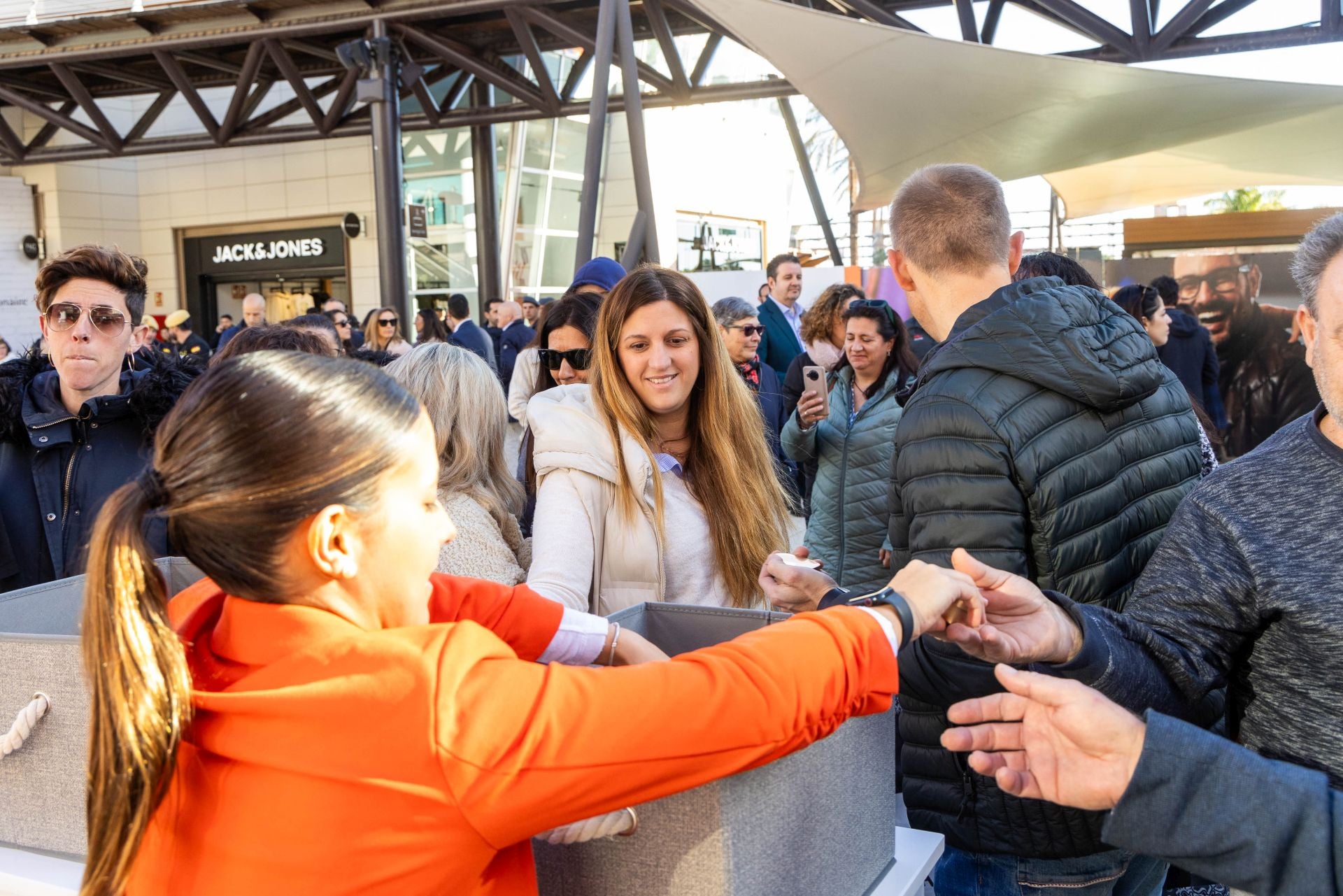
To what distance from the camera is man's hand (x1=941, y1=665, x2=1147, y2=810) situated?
122 centimetres

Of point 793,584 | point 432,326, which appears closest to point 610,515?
point 793,584

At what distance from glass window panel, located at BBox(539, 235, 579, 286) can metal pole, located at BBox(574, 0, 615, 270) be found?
40.0 feet

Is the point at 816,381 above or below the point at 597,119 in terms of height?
below

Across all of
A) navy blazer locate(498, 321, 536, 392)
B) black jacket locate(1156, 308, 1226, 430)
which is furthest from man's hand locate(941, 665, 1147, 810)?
navy blazer locate(498, 321, 536, 392)

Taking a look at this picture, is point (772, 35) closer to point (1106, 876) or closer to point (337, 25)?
point (337, 25)

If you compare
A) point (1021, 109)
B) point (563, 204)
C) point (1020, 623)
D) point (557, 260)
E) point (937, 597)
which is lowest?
point (1020, 623)

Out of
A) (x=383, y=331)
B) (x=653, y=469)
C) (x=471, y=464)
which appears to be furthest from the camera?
(x=383, y=331)

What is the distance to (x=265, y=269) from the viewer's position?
1902cm

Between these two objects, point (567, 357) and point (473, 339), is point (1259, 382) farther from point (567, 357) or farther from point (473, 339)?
point (473, 339)

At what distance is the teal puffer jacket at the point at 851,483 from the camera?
4012mm

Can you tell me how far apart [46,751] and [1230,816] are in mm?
1464

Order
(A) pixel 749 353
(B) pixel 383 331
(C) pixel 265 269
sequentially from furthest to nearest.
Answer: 1. (C) pixel 265 269
2. (B) pixel 383 331
3. (A) pixel 749 353

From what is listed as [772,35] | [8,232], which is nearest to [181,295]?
[8,232]

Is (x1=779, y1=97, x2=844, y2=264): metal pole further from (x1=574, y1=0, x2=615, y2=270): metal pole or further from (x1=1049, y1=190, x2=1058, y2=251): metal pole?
(x1=574, y1=0, x2=615, y2=270): metal pole
